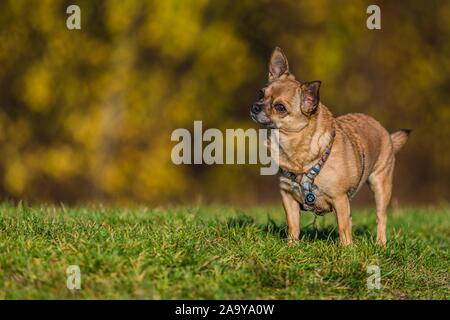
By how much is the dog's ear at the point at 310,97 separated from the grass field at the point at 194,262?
1.10 m

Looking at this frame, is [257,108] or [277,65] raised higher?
[277,65]

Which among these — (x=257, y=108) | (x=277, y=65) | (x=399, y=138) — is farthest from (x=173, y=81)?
(x=257, y=108)

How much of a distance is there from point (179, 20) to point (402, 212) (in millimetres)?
6125

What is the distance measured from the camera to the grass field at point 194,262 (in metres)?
5.18

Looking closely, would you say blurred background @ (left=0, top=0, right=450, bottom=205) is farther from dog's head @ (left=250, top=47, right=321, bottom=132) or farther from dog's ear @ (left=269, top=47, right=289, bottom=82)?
dog's head @ (left=250, top=47, right=321, bottom=132)

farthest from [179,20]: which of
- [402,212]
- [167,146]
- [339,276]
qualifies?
[339,276]

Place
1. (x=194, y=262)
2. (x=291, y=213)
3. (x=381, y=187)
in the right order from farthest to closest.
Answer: (x=381, y=187), (x=291, y=213), (x=194, y=262)

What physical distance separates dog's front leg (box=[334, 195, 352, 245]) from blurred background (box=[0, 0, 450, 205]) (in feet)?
26.8

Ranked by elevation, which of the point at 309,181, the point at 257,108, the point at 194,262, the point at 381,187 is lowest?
the point at 194,262

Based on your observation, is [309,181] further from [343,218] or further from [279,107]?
[279,107]

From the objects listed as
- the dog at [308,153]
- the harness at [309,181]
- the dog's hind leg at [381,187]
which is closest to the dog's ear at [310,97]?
the dog at [308,153]

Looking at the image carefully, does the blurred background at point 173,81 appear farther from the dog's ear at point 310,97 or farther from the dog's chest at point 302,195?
the dog's ear at point 310,97

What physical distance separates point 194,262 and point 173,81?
399 inches

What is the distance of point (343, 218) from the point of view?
21.7 ft
